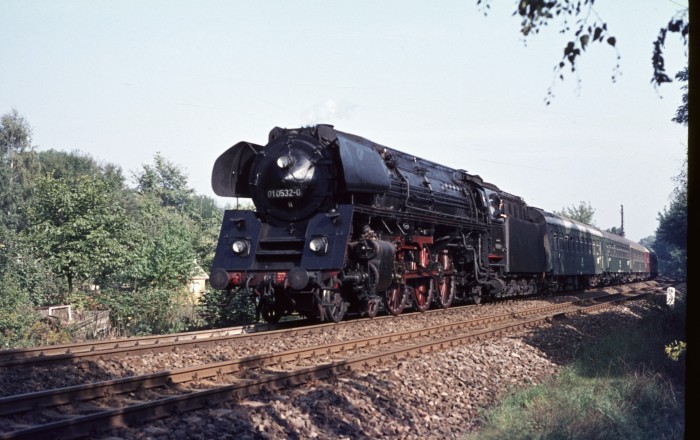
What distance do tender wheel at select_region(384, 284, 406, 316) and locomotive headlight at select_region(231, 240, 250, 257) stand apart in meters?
3.54

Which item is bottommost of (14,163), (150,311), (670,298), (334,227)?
(150,311)

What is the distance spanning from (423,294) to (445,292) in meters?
1.55

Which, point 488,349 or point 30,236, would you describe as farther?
point 30,236

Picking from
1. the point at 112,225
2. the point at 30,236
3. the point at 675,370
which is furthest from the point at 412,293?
the point at 30,236

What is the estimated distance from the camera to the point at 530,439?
20.2 feet

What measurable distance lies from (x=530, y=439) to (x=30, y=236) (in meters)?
22.3

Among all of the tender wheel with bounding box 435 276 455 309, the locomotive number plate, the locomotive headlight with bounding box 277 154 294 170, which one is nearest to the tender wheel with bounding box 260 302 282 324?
the locomotive number plate

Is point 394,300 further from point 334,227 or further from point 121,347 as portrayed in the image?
point 121,347

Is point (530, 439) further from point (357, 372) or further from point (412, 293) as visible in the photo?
point (412, 293)

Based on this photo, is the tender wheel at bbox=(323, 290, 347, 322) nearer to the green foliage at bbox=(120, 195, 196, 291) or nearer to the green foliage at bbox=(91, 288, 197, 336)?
the green foliage at bbox=(91, 288, 197, 336)

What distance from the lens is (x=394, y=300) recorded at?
15.2 metres

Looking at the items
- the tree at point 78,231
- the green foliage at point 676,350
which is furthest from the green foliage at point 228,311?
the green foliage at point 676,350

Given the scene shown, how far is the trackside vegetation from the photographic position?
641cm

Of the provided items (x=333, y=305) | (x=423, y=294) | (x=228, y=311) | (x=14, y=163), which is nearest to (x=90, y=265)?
(x=228, y=311)
